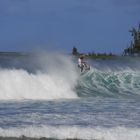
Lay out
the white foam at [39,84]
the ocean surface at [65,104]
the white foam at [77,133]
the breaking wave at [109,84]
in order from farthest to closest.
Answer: the breaking wave at [109,84]
the white foam at [39,84]
the ocean surface at [65,104]
the white foam at [77,133]

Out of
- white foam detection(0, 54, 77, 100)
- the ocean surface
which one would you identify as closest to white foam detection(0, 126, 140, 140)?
the ocean surface

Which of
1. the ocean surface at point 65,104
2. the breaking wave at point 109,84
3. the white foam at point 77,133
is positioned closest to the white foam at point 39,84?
the ocean surface at point 65,104

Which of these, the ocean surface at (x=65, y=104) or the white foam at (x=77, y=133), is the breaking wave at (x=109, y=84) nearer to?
the ocean surface at (x=65, y=104)

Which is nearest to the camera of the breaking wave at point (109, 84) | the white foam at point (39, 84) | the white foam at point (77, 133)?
the white foam at point (77, 133)

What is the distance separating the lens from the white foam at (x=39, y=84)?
1030 inches

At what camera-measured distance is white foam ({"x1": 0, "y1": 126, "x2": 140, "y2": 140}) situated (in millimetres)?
13188

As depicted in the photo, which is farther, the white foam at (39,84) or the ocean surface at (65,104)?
the white foam at (39,84)

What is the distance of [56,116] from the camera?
17.0 meters

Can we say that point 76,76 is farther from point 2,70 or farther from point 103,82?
point 2,70

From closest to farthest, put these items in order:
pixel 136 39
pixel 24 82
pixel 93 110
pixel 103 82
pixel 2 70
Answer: pixel 93 110, pixel 24 82, pixel 2 70, pixel 103 82, pixel 136 39

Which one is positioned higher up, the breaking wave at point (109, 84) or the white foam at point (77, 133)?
the white foam at point (77, 133)

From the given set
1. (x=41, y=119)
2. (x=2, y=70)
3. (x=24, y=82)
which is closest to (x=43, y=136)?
(x=41, y=119)

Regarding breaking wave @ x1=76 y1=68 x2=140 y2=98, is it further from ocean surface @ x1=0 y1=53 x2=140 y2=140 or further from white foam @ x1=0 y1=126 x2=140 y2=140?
white foam @ x1=0 y1=126 x2=140 y2=140

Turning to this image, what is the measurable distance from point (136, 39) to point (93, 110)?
106669 mm
